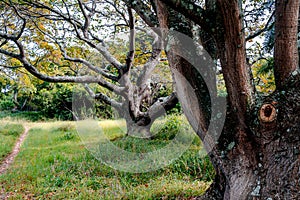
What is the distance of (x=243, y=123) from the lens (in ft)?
7.73

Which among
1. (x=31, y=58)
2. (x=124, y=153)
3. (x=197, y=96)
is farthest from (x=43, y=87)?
(x=197, y=96)

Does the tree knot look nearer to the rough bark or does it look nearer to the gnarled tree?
the gnarled tree

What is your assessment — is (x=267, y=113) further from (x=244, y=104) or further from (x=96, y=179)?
(x=96, y=179)

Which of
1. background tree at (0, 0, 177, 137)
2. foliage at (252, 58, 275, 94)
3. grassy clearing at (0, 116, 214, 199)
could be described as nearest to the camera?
foliage at (252, 58, 275, 94)

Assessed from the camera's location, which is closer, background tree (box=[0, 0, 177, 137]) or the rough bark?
the rough bark

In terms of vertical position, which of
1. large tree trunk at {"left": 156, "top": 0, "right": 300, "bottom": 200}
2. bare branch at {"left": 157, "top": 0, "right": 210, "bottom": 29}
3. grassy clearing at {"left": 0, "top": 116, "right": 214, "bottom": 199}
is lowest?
grassy clearing at {"left": 0, "top": 116, "right": 214, "bottom": 199}

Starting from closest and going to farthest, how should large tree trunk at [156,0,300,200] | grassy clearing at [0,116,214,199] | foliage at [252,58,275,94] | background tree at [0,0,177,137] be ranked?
large tree trunk at [156,0,300,200] → foliage at [252,58,275,94] → grassy clearing at [0,116,214,199] → background tree at [0,0,177,137]

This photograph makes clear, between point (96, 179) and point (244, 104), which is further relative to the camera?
point (96, 179)

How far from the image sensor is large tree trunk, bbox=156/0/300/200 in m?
2.09

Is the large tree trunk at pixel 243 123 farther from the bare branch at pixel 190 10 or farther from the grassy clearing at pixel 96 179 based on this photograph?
the grassy clearing at pixel 96 179

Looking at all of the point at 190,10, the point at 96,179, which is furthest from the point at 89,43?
the point at 190,10

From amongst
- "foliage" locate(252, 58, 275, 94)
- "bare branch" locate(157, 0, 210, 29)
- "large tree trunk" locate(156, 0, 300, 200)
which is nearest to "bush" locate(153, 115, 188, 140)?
"foliage" locate(252, 58, 275, 94)

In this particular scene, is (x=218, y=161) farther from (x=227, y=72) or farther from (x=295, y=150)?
(x=227, y=72)

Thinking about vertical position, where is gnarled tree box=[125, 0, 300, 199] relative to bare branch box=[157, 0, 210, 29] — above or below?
below
